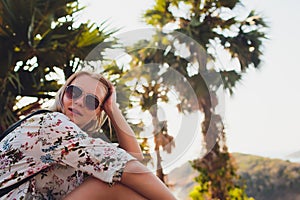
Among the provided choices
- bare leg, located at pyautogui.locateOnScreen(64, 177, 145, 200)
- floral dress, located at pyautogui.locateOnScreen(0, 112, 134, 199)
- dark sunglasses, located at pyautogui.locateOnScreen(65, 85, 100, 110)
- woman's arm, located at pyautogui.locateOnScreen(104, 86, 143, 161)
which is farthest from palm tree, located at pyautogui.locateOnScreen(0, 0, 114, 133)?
bare leg, located at pyautogui.locateOnScreen(64, 177, 145, 200)

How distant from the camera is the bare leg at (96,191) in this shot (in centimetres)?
112

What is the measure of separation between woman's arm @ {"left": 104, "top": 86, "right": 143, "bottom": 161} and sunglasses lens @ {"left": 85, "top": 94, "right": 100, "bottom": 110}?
0.31 feet

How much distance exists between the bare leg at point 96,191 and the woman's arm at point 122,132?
1.36 ft

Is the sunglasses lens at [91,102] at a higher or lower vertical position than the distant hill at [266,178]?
higher

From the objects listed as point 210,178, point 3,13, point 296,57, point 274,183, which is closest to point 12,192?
point 3,13

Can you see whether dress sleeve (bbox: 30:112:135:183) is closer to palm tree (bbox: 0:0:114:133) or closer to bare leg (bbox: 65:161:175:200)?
bare leg (bbox: 65:161:175:200)

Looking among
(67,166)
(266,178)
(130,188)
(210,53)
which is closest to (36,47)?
(67,166)

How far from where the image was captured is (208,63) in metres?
7.62

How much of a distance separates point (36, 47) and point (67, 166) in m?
2.64

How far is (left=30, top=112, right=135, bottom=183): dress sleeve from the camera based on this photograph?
1129mm

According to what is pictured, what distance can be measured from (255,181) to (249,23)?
14.5 feet

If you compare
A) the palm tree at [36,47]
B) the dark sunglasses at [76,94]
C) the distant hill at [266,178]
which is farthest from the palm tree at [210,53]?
the dark sunglasses at [76,94]

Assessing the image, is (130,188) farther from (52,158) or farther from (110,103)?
(110,103)

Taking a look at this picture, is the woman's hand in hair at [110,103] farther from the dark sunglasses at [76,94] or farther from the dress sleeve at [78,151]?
the dress sleeve at [78,151]
